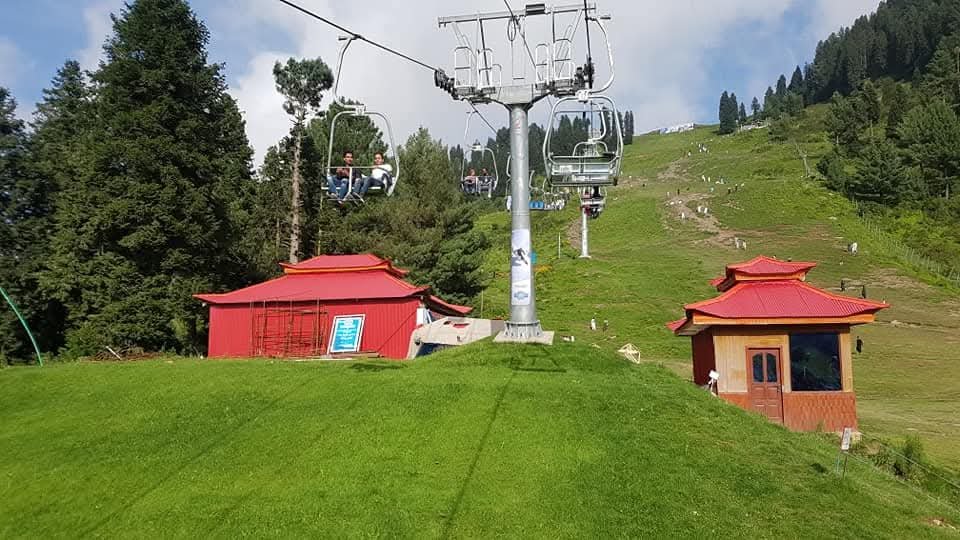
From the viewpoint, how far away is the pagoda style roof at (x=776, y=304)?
21.4m

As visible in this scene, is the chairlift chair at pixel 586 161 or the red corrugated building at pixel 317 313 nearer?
the chairlift chair at pixel 586 161

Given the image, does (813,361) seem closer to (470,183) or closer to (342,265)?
(470,183)

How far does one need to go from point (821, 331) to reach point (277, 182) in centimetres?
3890

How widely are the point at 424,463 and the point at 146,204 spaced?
28933 millimetres

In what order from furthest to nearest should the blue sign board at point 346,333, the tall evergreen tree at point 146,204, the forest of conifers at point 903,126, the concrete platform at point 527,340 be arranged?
the forest of conifers at point 903,126
the tall evergreen tree at point 146,204
the blue sign board at point 346,333
the concrete platform at point 527,340

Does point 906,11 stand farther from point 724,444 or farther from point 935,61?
point 724,444

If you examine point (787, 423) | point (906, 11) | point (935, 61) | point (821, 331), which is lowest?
point (787, 423)

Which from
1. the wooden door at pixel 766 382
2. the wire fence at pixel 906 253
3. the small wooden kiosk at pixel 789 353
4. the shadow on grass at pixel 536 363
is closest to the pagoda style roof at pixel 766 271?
the small wooden kiosk at pixel 789 353

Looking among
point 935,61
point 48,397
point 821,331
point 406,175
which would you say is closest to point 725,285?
point 821,331

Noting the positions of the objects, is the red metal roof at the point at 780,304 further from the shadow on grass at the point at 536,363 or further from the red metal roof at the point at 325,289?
the red metal roof at the point at 325,289

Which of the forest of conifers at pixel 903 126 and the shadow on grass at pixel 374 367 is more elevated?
the forest of conifers at pixel 903 126

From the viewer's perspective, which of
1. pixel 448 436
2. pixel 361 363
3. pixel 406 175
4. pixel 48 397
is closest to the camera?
pixel 448 436

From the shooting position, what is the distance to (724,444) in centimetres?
1357

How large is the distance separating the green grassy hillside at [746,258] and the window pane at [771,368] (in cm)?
362
